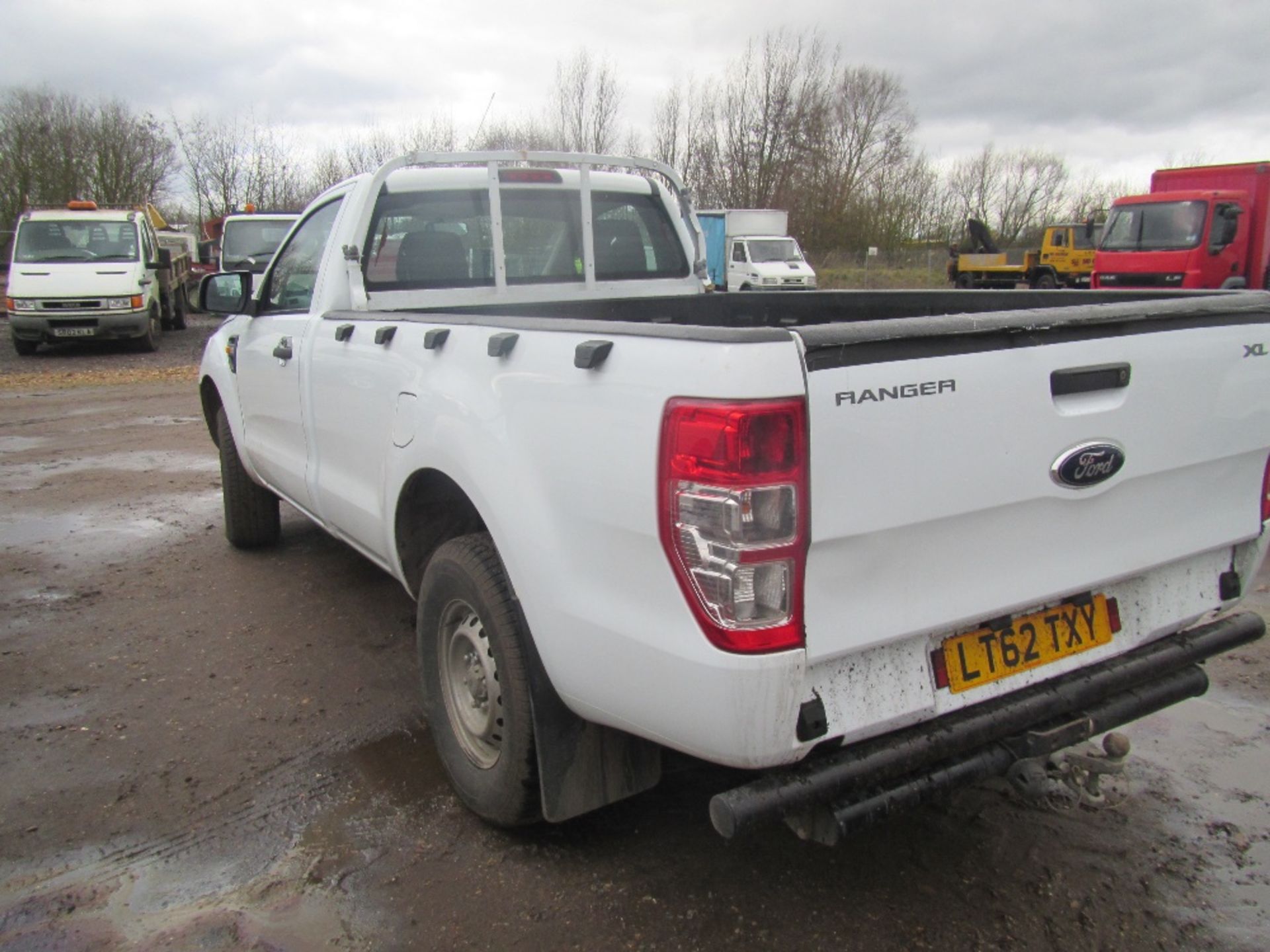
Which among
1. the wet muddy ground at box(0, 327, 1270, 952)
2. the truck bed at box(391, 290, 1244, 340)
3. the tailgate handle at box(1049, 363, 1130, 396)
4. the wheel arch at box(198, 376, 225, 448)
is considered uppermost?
the truck bed at box(391, 290, 1244, 340)

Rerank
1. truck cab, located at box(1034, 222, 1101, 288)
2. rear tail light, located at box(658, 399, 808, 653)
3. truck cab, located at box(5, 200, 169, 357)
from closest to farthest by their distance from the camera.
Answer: rear tail light, located at box(658, 399, 808, 653) → truck cab, located at box(5, 200, 169, 357) → truck cab, located at box(1034, 222, 1101, 288)

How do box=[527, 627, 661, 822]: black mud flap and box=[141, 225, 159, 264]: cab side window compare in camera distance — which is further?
box=[141, 225, 159, 264]: cab side window

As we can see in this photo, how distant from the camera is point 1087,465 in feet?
7.20

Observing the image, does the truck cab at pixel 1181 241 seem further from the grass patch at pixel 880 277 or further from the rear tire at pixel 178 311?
the grass patch at pixel 880 277

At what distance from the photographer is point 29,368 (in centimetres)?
1481

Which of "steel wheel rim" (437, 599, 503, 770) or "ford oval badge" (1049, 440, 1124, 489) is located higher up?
"ford oval badge" (1049, 440, 1124, 489)

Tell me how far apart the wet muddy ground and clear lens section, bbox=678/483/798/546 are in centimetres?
114

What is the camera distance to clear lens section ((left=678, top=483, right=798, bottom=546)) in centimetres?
181

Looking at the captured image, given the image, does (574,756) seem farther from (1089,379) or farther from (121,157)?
(121,157)

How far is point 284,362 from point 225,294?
93cm

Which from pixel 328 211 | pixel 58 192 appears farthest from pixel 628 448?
pixel 58 192

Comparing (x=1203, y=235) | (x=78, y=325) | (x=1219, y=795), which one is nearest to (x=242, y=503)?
(x=1219, y=795)

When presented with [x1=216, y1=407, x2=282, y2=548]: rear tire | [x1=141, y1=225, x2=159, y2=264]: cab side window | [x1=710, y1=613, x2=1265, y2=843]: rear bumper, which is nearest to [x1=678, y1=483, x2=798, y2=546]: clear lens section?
[x1=710, y1=613, x2=1265, y2=843]: rear bumper

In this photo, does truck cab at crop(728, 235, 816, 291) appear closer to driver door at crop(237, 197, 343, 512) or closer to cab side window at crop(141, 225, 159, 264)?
cab side window at crop(141, 225, 159, 264)
